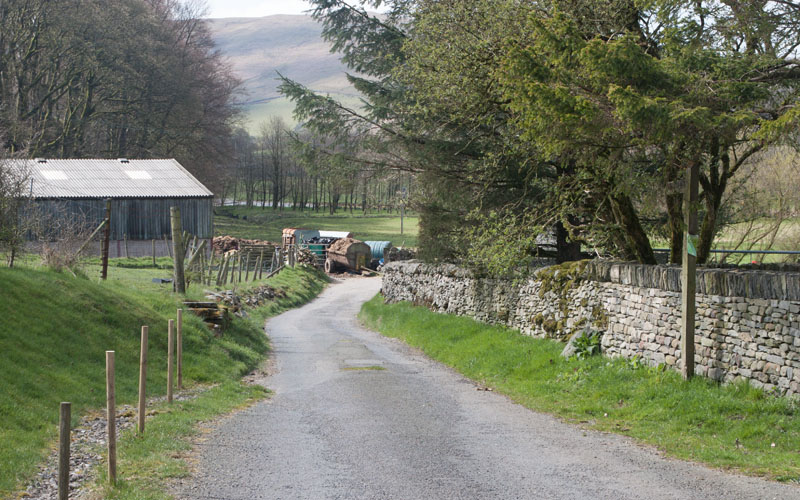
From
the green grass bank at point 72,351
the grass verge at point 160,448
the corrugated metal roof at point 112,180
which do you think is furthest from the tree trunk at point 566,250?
the corrugated metal roof at point 112,180

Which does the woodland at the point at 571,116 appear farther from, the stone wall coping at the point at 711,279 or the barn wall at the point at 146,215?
Result: the barn wall at the point at 146,215

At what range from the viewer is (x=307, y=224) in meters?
79.4

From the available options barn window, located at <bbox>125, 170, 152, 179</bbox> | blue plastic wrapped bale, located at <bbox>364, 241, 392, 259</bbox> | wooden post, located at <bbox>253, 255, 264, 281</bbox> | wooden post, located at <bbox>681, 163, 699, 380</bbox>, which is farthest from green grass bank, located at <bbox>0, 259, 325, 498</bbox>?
blue plastic wrapped bale, located at <bbox>364, 241, 392, 259</bbox>

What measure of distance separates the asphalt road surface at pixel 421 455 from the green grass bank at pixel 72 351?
1.81m

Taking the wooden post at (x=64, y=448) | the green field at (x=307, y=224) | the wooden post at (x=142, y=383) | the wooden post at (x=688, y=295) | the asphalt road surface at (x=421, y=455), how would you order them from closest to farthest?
the wooden post at (x=64, y=448)
the asphalt road surface at (x=421, y=455)
the wooden post at (x=142, y=383)
the wooden post at (x=688, y=295)
the green field at (x=307, y=224)

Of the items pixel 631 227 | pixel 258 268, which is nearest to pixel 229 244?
pixel 258 268

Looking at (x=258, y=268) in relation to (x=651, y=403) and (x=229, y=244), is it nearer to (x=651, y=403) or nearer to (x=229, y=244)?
(x=229, y=244)

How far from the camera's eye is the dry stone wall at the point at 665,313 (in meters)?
10.1

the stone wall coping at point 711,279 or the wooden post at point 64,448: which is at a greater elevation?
the stone wall coping at point 711,279

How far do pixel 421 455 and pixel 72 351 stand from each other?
6.74 metres

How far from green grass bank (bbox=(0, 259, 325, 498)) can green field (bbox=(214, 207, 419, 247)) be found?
1753 inches

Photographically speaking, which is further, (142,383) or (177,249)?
(177,249)

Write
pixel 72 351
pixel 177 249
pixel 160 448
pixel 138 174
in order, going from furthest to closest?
pixel 138 174, pixel 177 249, pixel 72 351, pixel 160 448

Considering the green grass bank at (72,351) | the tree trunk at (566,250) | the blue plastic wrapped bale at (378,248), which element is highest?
the tree trunk at (566,250)
